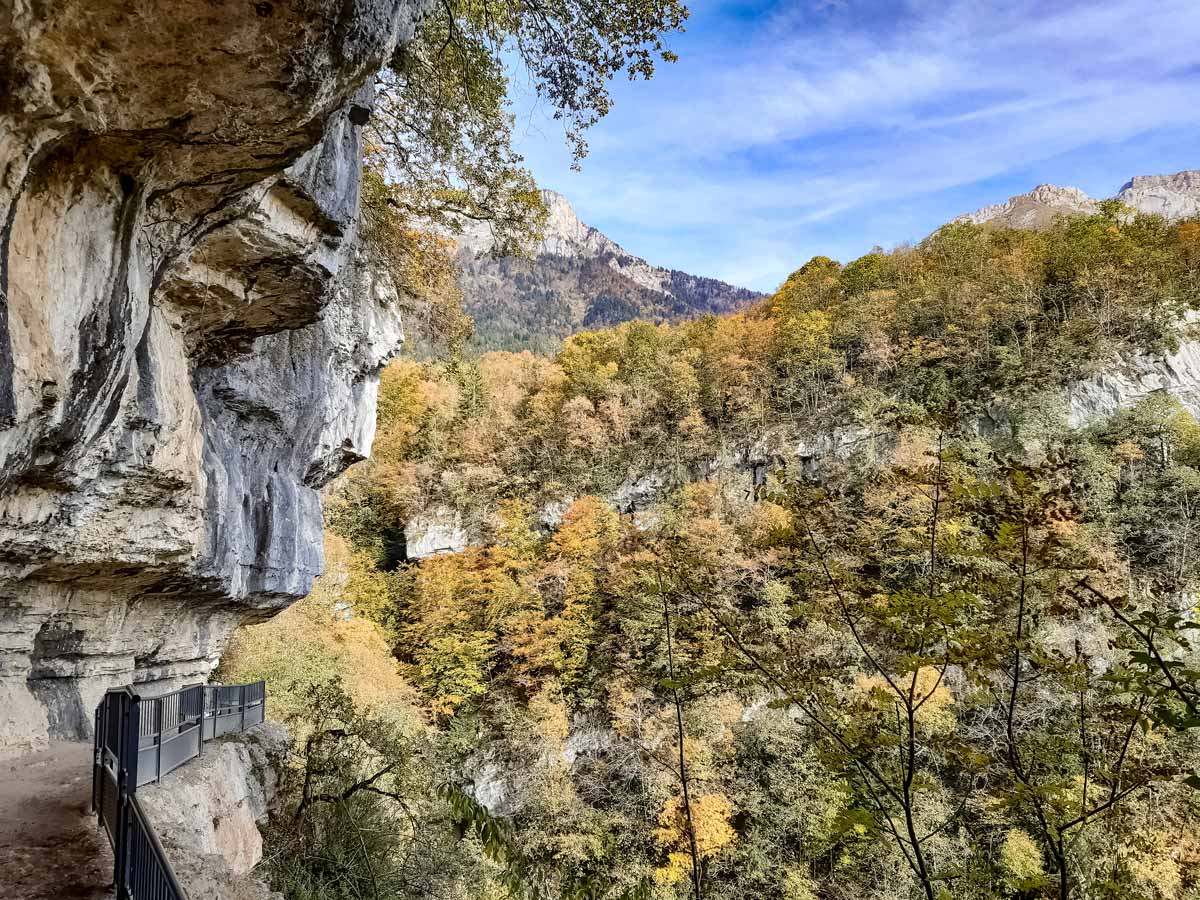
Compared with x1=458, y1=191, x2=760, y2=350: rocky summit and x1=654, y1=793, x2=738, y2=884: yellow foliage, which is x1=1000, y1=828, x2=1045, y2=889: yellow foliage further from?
x1=458, y1=191, x2=760, y2=350: rocky summit

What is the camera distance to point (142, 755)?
4516 mm

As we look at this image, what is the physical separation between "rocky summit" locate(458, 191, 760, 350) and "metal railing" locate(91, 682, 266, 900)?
9106 centimetres

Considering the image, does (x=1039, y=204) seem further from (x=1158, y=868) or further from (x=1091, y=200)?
(x=1158, y=868)

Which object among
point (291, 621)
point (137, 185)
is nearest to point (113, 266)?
point (137, 185)

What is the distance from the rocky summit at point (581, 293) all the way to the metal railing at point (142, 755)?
9106 centimetres

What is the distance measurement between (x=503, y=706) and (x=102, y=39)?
2456cm

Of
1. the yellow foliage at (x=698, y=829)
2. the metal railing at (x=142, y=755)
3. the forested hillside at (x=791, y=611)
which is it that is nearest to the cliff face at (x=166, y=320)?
the metal railing at (x=142, y=755)

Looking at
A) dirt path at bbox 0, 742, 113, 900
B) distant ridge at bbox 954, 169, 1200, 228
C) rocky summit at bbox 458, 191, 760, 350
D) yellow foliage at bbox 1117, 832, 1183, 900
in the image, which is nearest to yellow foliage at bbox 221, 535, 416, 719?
dirt path at bbox 0, 742, 113, 900

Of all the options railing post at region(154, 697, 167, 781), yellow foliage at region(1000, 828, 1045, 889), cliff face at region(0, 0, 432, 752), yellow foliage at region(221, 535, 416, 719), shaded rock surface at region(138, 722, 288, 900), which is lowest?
yellow foliage at region(1000, 828, 1045, 889)

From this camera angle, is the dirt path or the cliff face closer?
the cliff face

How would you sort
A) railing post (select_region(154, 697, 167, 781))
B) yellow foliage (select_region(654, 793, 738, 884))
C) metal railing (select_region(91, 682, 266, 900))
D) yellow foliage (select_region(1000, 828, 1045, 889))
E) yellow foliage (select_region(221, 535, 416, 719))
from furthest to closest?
yellow foliage (select_region(221, 535, 416, 719)), yellow foliage (select_region(654, 793, 738, 884)), yellow foliage (select_region(1000, 828, 1045, 889)), railing post (select_region(154, 697, 167, 781)), metal railing (select_region(91, 682, 266, 900))

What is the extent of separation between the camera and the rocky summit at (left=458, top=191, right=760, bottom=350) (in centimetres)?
12412

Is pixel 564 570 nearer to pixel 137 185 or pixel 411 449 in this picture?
pixel 411 449

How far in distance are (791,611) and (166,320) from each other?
23.6ft
